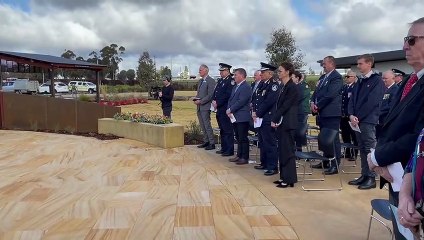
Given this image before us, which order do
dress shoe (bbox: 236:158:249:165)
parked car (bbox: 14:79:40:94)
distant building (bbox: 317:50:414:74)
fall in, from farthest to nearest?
1. parked car (bbox: 14:79:40:94)
2. distant building (bbox: 317:50:414:74)
3. dress shoe (bbox: 236:158:249:165)

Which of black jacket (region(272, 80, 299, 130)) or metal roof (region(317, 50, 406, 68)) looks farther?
metal roof (region(317, 50, 406, 68))

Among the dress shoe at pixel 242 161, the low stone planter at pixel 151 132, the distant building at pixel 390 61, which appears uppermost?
the distant building at pixel 390 61

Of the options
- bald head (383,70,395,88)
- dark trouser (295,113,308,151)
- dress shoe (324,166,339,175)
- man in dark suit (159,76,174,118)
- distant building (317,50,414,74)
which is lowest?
dress shoe (324,166,339,175)

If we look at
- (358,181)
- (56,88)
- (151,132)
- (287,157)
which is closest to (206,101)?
(151,132)

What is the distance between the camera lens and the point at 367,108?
18.9ft

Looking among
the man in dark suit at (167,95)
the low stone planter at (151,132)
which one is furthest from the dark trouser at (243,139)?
the man in dark suit at (167,95)

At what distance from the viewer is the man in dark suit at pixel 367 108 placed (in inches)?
225

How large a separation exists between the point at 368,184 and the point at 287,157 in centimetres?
116

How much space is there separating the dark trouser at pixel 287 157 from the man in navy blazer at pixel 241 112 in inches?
67.8

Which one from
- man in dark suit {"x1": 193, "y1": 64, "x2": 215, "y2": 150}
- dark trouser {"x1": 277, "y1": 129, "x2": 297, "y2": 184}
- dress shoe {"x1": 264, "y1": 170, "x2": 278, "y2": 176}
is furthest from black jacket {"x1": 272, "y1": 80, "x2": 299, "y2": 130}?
man in dark suit {"x1": 193, "y1": 64, "x2": 215, "y2": 150}

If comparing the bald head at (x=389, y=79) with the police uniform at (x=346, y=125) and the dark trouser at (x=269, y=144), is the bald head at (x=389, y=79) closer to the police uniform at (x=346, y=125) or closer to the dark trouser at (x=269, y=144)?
the police uniform at (x=346, y=125)

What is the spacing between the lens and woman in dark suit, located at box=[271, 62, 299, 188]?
5742 mm

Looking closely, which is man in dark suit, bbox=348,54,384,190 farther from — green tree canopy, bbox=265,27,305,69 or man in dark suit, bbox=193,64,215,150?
green tree canopy, bbox=265,27,305,69

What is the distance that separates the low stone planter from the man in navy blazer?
1.98 metres
